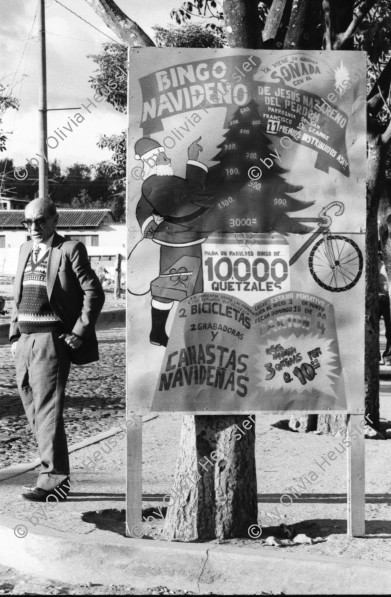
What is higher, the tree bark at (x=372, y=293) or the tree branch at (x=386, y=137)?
the tree branch at (x=386, y=137)

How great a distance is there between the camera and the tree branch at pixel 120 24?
608 centimetres

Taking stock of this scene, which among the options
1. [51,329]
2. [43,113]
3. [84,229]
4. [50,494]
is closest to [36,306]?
[51,329]

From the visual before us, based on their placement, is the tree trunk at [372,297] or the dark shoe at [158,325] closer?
the dark shoe at [158,325]

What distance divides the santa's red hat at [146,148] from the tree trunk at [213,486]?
60.5 inches

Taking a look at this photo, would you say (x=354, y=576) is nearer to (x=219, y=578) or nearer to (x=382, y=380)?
(x=219, y=578)

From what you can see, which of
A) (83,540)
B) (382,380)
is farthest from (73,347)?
(382,380)

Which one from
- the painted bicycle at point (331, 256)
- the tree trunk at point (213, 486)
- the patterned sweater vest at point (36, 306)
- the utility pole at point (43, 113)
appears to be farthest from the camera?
the utility pole at point (43, 113)

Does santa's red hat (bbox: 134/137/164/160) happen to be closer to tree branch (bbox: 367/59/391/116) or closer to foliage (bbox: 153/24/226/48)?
tree branch (bbox: 367/59/391/116)

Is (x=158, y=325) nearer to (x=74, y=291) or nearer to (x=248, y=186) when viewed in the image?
(x=248, y=186)

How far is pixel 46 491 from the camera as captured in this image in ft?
19.2

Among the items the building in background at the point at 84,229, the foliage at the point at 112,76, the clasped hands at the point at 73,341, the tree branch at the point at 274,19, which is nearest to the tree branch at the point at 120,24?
the tree branch at the point at 274,19

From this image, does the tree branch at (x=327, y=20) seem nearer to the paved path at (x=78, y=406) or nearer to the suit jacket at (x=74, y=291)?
the suit jacket at (x=74, y=291)

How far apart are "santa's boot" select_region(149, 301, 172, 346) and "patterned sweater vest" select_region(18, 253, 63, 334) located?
43.5 inches

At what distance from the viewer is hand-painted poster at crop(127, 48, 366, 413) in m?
4.96
